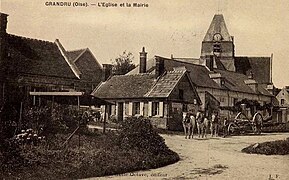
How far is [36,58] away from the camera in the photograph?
8469 mm

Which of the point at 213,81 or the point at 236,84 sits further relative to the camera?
the point at 236,84

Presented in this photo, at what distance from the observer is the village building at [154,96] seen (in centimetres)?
839

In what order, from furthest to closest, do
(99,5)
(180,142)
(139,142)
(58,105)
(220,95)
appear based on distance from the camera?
(220,95) → (180,142) → (58,105) → (139,142) → (99,5)

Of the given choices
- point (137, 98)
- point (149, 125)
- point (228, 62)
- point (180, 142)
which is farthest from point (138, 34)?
point (228, 62)

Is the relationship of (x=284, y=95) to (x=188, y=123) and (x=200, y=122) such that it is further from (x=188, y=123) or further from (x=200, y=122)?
(x=188, y=123)

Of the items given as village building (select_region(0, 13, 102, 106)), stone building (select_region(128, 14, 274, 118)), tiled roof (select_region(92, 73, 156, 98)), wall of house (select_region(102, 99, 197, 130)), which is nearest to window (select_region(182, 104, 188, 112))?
wall of house (select_region(102, 99, 197, 130))

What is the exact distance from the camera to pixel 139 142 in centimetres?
723

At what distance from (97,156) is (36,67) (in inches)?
98.3

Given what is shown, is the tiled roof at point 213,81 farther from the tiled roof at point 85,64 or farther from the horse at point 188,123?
the horse at point 188,123

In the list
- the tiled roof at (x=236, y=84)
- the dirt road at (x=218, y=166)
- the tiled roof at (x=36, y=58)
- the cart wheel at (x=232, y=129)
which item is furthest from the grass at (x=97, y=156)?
the tiled roof at (x=236, y=84)

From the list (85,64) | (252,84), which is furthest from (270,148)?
(252,84)

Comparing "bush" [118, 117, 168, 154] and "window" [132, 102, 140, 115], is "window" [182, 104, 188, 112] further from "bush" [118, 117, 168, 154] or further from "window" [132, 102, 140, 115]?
"bush" [118, 117, 168, 154]

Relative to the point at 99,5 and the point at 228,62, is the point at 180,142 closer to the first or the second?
the point at 99,5

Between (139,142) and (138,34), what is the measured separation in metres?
1.81
